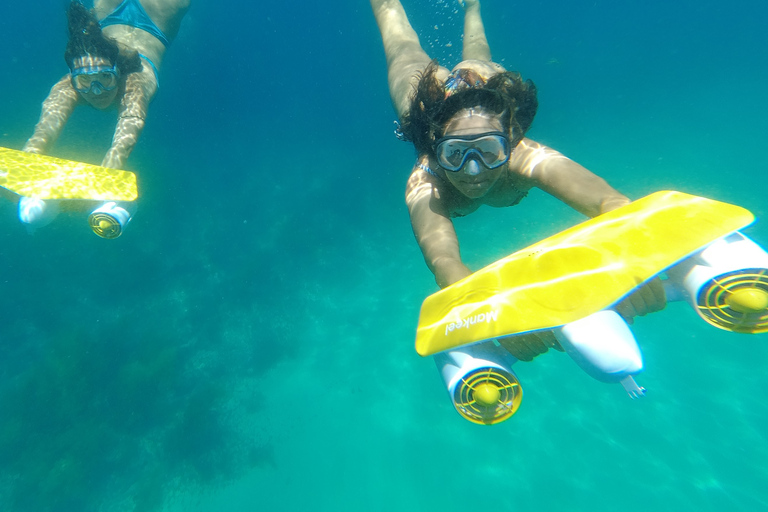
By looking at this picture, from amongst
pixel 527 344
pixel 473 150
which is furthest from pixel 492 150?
pixel 527 344

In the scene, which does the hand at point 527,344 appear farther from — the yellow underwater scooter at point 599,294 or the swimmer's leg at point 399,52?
the swimmer's leg at point 399,52

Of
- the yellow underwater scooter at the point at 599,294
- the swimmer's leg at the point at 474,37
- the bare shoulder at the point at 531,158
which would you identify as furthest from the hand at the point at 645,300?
the swimmer's leg at the point at 474,37

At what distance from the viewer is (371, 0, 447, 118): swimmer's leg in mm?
4492

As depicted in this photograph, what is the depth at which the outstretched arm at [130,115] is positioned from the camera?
4938mm

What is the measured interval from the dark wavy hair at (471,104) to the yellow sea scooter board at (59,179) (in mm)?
3403

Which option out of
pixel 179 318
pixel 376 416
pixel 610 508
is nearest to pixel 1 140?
pixel 179 318

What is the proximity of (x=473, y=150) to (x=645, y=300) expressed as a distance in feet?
5.09

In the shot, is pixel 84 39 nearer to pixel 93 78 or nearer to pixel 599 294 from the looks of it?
pixel 93 78

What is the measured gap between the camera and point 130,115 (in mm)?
5672

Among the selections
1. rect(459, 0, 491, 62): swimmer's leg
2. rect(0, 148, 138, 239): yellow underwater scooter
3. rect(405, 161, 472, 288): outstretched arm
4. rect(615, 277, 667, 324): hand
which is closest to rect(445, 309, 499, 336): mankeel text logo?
rect(405, 161, 472, 288): outstretched arm

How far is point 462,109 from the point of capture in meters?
2.79

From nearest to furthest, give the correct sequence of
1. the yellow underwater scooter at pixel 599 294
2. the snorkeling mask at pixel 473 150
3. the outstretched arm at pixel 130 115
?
the yellow underwater scooter at pixel 599 294 < the snorkeling mask at pixel 473 150 < the outstretched arm at pixel 130 115

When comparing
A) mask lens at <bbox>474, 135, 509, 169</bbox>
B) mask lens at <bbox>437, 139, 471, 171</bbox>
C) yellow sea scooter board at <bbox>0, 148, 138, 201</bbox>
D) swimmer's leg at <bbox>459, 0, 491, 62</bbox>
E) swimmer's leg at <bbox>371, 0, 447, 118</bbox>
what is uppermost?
swimmer's leg at <bbox>459, 0, 491, 62</bbox>

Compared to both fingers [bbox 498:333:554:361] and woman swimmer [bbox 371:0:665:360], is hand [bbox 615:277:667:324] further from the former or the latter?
woman swimmer [bbox 371:0:665:360]
